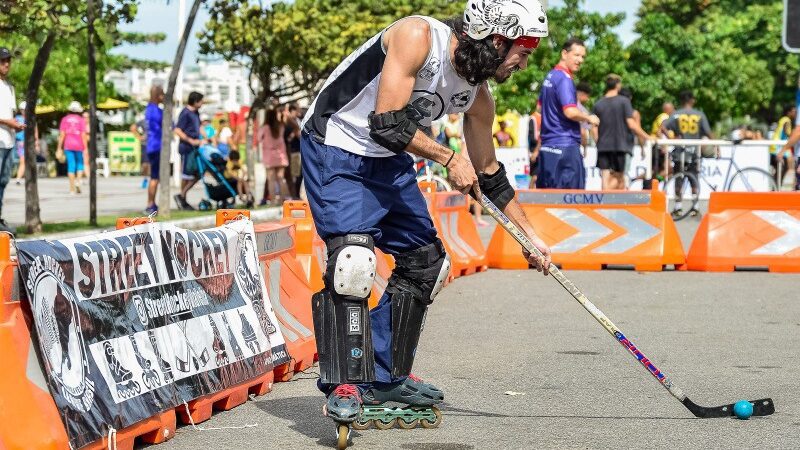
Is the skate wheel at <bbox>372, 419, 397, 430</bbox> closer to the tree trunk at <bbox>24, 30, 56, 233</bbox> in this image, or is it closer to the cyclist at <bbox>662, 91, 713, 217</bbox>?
the tree trunk at <bbox>24, 30, 56, 233</bbox>

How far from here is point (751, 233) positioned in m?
12.6

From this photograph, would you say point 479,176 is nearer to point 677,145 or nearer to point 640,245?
point 640,245

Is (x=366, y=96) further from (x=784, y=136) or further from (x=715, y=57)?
(x=715, y=57)

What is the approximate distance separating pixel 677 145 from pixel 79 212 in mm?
8662

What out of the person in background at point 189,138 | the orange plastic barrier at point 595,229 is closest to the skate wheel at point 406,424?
the orange plastic barrier at point 595,229

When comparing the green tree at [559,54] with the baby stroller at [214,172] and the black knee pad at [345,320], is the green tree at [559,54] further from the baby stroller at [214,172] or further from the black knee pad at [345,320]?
the black knee pad at [345,320]

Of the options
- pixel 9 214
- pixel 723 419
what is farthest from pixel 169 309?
pixel 9 214

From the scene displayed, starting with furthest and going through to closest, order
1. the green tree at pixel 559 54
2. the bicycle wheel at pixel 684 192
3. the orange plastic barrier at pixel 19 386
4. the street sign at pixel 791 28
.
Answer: the green tree at pixel 559 54 < the bicycle wheel at pixel 684 192 < the street sign at pixel 791 28 < the orange plastic barrier at pixel 19 386

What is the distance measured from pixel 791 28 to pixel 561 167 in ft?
7.62

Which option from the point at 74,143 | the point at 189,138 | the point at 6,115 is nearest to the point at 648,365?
the point at 6,115

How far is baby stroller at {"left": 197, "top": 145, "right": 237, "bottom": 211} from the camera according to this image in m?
20.8

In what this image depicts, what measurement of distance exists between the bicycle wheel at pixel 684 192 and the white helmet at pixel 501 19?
1479 centimetres

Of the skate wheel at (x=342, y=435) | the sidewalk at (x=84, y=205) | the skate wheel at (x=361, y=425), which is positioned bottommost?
the sidewalk at (x=84, y=205)

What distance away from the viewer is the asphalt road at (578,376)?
17.8 ft
